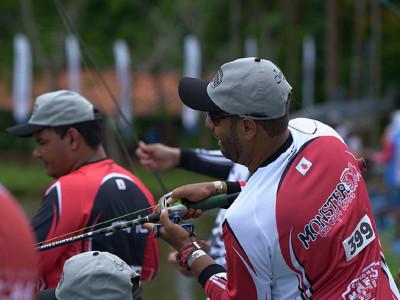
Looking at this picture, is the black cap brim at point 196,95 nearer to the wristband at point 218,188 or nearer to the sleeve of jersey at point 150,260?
the wristband at point 218,188

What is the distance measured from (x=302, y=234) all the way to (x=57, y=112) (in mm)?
1798

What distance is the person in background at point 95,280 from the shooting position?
8.42 feet

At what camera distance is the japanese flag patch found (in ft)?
9.15

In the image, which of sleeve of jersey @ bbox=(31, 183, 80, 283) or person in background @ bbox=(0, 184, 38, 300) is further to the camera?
sleeve of jersey @ bbox=(31, 183, 80, 283)

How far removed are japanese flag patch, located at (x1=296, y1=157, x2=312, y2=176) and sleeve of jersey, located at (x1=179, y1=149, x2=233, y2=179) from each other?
69.9 inches

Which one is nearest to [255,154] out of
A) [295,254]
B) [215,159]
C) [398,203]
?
[295,254]

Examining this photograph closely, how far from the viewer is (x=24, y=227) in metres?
1.71

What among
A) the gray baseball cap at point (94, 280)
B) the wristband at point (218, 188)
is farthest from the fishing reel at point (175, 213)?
the gray baseball cap at point (94, 280)

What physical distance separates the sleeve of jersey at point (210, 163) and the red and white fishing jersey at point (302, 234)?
1764 millimetres

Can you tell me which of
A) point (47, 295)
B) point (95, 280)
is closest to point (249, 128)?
point (95, 280)

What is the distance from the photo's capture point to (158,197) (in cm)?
1855

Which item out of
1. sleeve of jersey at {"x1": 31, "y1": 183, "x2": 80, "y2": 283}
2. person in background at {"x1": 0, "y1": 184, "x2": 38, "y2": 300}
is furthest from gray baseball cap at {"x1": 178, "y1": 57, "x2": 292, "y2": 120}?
person in background at {"x1": 0, "y1": 184, "x2": 38, "y2": 300}

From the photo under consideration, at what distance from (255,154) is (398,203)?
9893 millimetres

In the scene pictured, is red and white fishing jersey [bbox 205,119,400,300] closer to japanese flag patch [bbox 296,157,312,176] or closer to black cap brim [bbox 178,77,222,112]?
japanese flag patch [bbox 296,157,312,176]
